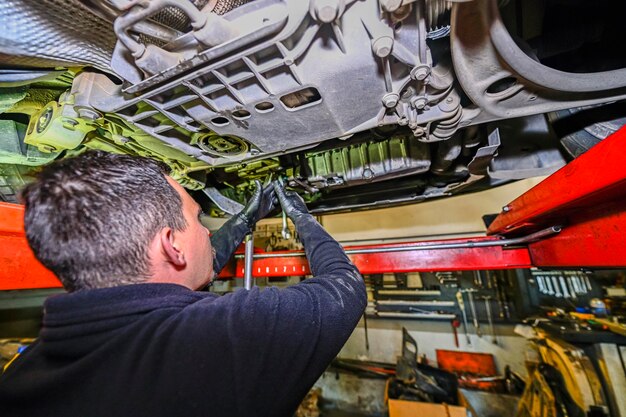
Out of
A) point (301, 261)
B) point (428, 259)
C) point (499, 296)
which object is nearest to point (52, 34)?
point (301, 261)

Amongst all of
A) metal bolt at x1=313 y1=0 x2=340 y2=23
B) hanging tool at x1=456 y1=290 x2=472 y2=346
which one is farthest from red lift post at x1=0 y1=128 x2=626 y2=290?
hanging tool at x1=456 y1=290 x2=472 y2=346

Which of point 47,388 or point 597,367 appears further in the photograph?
point 597,367

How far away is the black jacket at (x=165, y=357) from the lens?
16.4 inches

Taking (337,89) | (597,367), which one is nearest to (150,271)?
(337,89)

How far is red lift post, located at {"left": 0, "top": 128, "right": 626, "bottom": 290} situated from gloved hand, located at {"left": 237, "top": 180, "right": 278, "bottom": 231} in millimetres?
337

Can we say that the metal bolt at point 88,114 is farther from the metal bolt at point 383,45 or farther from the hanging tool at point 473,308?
the hanging tool at point 473,308

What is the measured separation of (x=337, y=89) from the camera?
75 cm

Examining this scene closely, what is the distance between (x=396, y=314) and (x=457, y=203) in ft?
7.25

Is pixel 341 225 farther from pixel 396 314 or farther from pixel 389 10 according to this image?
pixel 389 10

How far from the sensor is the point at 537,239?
1.09m

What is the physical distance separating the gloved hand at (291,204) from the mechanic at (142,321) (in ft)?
1.58

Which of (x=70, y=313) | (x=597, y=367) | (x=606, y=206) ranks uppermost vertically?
(x=606, y=206)

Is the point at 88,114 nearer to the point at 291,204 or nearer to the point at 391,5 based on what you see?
the point at 291,204

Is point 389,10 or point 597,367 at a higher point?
point 389,10
